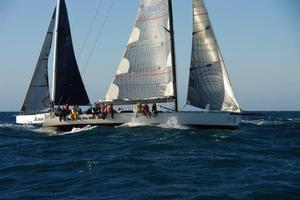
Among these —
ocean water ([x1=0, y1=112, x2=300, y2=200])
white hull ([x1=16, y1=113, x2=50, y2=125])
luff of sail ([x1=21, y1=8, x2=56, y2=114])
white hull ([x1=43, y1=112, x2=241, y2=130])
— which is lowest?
ocean water ([x1=0, y1=112, x2=300, y2=200])

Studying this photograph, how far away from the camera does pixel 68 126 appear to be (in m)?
32.9

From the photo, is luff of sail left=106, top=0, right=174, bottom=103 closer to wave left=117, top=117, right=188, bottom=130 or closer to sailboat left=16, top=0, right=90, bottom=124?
wave left=117, top=117, right=188, bottom=130

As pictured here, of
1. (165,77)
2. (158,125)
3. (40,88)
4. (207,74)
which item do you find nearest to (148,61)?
(165,77)

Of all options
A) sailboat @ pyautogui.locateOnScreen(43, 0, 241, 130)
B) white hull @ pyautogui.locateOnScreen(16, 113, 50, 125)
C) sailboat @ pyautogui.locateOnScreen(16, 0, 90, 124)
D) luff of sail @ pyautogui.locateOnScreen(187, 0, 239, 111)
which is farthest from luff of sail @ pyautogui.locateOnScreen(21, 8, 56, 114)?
luff of sail @ pyautogui.locateOnScreen(187, 0, 239, 111)

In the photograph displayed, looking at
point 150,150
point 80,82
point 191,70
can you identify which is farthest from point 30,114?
point 150,150

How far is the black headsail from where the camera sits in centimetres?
3916

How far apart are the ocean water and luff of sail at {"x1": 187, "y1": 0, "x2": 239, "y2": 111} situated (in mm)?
5709

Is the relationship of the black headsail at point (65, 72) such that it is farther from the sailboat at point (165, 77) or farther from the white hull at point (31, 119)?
the white hull at point (31, 119)

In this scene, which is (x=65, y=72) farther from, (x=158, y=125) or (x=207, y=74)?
(x=207, y=74)

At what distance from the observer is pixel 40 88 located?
49312mm

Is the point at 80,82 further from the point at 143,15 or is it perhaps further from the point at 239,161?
the point at 239,161

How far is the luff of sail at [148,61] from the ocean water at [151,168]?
7.35m

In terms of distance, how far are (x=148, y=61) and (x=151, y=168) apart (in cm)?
1830

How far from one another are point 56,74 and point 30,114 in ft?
41.7
